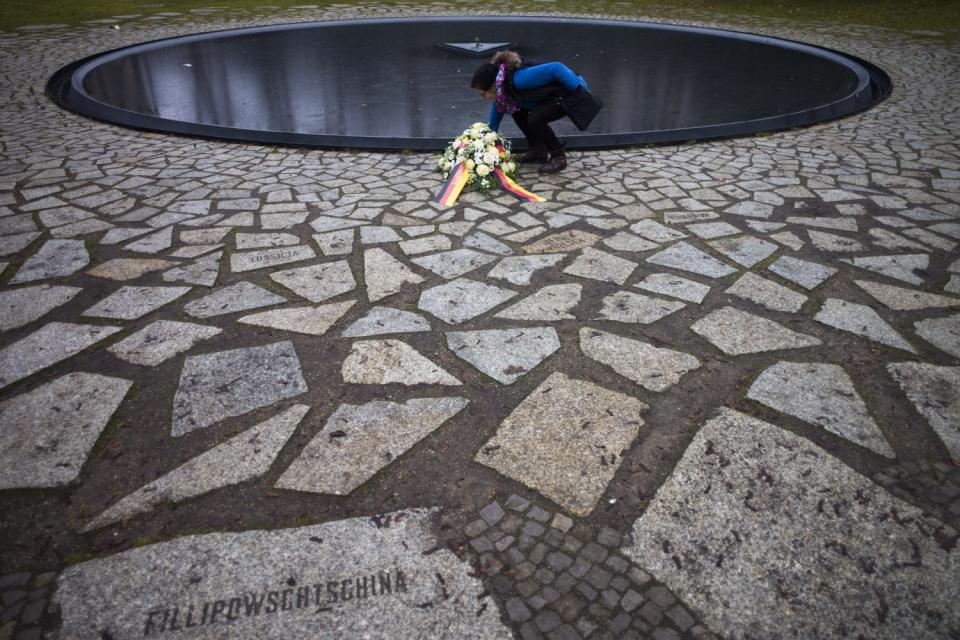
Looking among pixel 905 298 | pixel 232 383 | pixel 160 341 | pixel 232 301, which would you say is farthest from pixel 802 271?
pixel 160 341

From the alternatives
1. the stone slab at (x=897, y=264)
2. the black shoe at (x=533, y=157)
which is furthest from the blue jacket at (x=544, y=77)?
the stone slab at (x=897, y=264)

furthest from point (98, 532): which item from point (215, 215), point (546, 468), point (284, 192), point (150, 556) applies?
point (284, 192)

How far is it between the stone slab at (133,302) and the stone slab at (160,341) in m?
0.21

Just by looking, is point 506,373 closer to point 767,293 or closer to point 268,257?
point 767,293

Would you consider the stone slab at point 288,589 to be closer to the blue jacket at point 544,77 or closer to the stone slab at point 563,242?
the stone slab at point 563,242

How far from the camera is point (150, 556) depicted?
6.93 feet

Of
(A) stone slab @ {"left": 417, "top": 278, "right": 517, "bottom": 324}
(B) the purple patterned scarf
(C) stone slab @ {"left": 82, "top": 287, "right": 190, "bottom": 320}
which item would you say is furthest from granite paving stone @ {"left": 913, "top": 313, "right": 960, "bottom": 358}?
(C) stone slab @ {"left": 82, "top": 287, "right": 190, "bottom": 320}

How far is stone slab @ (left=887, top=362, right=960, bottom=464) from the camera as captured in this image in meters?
2.63

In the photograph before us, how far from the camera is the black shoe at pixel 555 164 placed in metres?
5.88

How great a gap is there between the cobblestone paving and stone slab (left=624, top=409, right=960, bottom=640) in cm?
1

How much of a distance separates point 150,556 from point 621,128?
6.67 metres

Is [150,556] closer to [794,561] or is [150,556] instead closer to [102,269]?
[794,561]

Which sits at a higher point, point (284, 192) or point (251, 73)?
point (251, 73)

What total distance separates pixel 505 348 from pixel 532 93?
343 centimetres
